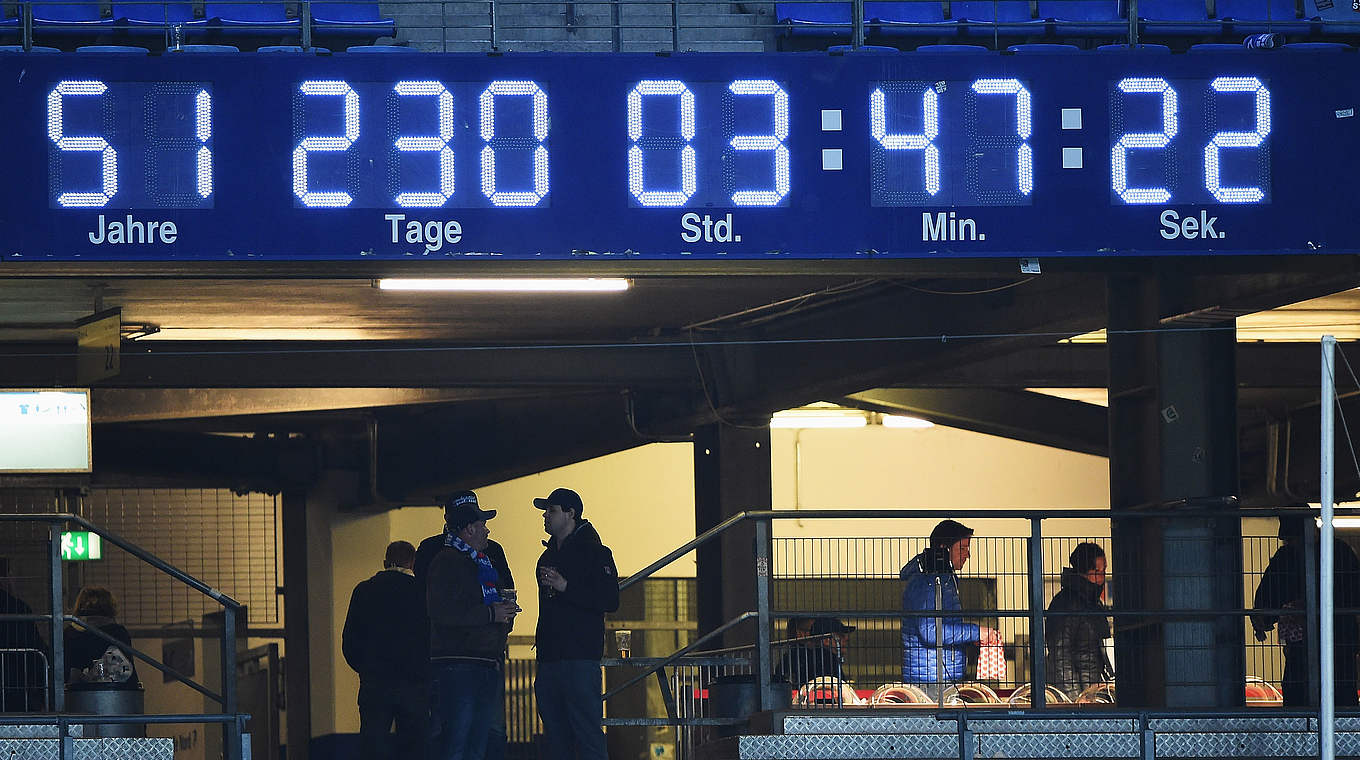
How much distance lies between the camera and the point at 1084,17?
11.9m

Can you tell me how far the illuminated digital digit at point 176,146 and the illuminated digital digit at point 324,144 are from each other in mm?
472

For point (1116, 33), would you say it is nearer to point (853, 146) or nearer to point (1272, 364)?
point (853, 146)

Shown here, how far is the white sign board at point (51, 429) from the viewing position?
14.8 meters

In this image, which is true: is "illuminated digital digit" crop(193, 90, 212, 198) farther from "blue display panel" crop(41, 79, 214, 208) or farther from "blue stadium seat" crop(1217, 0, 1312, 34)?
"blue stadium seat" crop(1217, 0, 1312, 34)

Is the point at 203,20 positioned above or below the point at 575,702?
above

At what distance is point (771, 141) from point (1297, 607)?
4640 millimetres

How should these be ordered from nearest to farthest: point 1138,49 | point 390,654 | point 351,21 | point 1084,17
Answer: point 1138,49 < point 351,21 < point 1084,17 < point 390,654

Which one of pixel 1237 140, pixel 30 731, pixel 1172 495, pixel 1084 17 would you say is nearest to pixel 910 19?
pixel 1084 17

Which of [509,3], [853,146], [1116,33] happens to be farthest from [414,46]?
[1116,33]

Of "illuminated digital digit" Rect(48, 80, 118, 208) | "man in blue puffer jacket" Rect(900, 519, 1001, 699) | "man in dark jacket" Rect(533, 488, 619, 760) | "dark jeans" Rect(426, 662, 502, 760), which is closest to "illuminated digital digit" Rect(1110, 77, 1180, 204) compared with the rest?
"man in blue puffer jacket" Rect(900, 519, 1001, 699)

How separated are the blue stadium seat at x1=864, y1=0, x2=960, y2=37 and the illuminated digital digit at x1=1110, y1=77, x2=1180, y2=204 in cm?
170

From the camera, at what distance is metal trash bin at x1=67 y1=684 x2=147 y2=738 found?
10.2 metres

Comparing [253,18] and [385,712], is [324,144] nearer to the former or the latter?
[253,18]

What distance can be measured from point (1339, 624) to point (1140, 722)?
2.42 m
